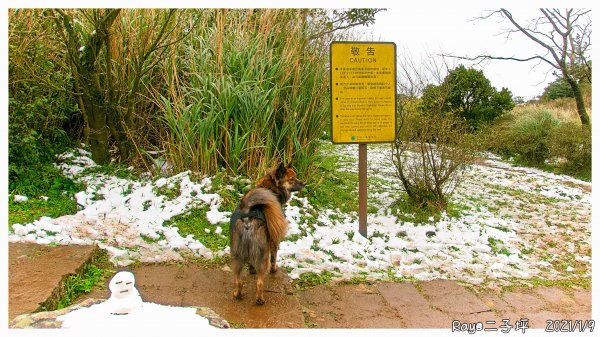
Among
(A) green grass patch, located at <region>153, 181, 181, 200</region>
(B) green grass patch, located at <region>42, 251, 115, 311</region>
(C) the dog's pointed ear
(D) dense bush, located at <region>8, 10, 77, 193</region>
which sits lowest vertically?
(B) green grass patch, located at <region>42, 251, 115, 311</region>

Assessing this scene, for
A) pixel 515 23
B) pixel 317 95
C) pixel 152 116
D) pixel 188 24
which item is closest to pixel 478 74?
pixel 515 23

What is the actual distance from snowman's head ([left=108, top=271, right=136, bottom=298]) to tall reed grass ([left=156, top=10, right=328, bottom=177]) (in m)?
3.66

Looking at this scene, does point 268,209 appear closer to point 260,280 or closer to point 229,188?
point 260,280

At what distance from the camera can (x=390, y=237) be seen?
5.82m

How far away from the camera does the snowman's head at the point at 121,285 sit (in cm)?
257

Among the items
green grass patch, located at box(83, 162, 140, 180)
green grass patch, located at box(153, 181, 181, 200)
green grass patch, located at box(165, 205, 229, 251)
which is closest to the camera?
green grass patch, located at box(165, 205, 229, 251)

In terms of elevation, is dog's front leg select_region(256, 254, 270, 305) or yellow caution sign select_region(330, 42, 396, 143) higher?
yellow caution sign select_region(330, 42, 396, 143)

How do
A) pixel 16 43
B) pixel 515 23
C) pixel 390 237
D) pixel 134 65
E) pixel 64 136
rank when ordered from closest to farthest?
pixel 390 237, pixel 16 43, pixel 134 65, pixel 64 136, pixel 515 23

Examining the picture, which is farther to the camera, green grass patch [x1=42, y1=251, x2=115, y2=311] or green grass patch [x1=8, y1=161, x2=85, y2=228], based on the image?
green grass patch [x1=8, y1=161, x2=85, y2=228]

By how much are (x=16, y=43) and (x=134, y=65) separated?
5.23ft

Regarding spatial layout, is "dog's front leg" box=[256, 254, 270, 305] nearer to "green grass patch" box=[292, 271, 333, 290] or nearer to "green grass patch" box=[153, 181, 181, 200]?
"green grass patch" box=[292, 271, 333, 290]

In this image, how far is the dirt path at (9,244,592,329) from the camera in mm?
3602

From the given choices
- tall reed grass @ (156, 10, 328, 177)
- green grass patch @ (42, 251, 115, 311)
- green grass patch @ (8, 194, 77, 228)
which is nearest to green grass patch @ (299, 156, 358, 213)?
tall reed grass @ (156, 10, 328, 177)

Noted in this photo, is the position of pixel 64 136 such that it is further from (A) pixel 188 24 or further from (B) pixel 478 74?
(B) pixel 478 74
